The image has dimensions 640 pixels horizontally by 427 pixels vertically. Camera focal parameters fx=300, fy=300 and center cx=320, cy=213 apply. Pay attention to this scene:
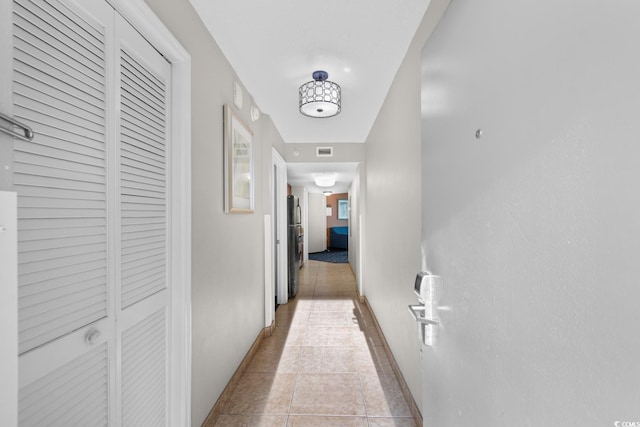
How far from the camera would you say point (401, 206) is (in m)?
2.12

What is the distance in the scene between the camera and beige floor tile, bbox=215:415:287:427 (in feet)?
6.00

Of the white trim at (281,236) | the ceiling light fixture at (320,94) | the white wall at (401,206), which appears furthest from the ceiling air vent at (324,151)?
the ceiling light fixture at (320,94)

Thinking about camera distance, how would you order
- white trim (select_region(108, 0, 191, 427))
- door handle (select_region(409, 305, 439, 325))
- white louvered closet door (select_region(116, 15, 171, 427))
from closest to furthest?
1. door handle (select_region(409, 305, 439, 325))
2. white louvered closet door (select_region(116, 15, 171, 427))
3. white trim (select_region(108, 0, 191, 427))

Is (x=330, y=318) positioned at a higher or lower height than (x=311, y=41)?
lower

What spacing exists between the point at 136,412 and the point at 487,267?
136 cm

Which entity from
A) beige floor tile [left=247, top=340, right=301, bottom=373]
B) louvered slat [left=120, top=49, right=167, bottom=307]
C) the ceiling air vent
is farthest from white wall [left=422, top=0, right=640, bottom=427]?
the ceiling air vent

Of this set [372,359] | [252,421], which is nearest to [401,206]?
[372,359]

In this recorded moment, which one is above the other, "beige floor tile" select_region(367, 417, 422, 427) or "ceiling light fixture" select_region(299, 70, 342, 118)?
"ceiling light fixture" select_region(299, 70, 342, 118)

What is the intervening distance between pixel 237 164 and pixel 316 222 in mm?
7851

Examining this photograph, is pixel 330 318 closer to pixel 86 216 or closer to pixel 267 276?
pixel 267 276

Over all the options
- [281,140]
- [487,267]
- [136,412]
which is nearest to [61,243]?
[136,412]

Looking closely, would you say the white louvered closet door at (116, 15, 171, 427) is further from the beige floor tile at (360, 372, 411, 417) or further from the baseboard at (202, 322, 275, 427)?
the beige floor tile at (360, 372, 411, 417)

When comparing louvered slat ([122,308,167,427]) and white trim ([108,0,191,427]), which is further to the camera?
white trim ([108,0,191,427])

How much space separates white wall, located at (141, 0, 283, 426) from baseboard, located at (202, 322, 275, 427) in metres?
0.04
